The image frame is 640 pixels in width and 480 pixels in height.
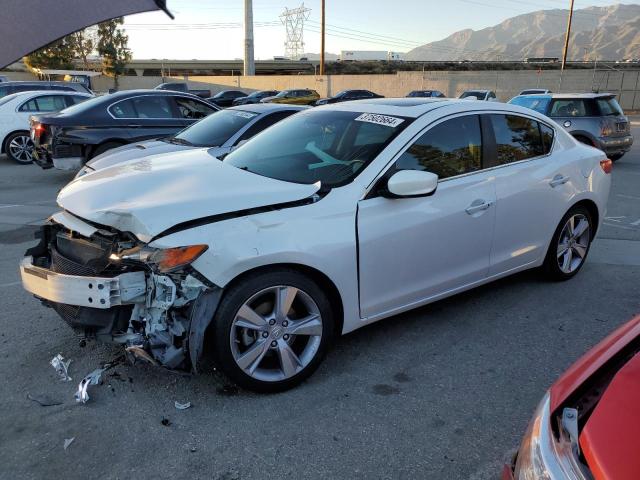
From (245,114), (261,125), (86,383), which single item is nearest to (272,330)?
(86,383)

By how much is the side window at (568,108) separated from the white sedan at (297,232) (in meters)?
8.61

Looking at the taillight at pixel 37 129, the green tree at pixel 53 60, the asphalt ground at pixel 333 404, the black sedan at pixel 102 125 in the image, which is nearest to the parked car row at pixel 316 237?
the asphalt ground at pixel 333 404

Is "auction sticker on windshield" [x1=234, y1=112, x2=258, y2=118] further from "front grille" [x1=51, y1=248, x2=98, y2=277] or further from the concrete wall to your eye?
the concrete wall

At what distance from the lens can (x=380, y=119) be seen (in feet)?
12.4

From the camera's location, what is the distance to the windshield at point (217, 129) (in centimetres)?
685

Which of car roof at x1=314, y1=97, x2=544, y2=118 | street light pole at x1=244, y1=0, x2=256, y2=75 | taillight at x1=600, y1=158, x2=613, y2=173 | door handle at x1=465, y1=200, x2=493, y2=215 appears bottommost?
door handle at x1=465, y1=200, x2=493, y2=215

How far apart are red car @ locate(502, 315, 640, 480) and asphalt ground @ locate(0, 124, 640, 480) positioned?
3.11ft

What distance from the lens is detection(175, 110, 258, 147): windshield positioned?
6.85 m

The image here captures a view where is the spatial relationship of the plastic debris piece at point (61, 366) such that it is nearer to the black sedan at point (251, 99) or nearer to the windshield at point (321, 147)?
the windshield at point (321, 147)

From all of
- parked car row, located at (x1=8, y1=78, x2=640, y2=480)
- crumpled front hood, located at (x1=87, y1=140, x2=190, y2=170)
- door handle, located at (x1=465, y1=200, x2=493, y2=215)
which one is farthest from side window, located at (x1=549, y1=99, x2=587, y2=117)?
door handle, located at (x1=465, y1=200, x2=493, y2=215)

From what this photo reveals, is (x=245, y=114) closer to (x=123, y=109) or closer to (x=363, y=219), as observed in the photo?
(x=123, y=109)

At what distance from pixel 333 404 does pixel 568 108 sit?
11300 mm

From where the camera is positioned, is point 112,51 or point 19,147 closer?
point 19,147

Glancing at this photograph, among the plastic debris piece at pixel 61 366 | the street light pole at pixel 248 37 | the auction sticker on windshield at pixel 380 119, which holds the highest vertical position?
the street light pole at pixel 248 37
